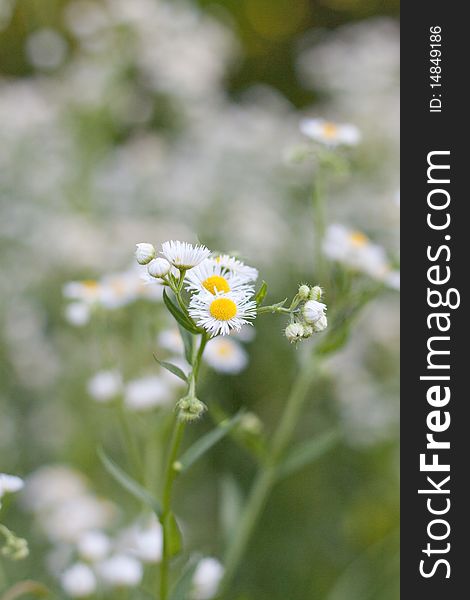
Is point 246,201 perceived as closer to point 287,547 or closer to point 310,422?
point 310,422

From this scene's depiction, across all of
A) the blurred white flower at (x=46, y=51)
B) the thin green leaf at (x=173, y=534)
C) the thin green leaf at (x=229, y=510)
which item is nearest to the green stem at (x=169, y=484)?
the thin green leaf at (x=173, y=534)

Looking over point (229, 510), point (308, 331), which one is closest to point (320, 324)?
point (308, 331)

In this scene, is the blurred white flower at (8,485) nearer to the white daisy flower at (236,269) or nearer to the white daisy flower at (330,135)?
the white daisy flower at (236,269)

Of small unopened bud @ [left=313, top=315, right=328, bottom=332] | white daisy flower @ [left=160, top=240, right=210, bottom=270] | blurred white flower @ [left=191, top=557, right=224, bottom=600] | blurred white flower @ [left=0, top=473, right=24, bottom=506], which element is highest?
white daisy flower @ [left=160, top=240, right=210, bottom=270]

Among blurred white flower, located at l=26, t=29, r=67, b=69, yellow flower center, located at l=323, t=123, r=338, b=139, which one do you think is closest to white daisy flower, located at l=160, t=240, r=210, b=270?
yellow flower center, located at l=323, t=123, r=338, b=139

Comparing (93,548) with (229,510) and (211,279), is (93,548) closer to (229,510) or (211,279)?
(229,510)

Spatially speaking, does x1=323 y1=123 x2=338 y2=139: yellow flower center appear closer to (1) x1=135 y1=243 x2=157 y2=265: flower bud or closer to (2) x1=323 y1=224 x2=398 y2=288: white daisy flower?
(2) x1=323 y1=224 x2=398 y2=288: white daisy flower
